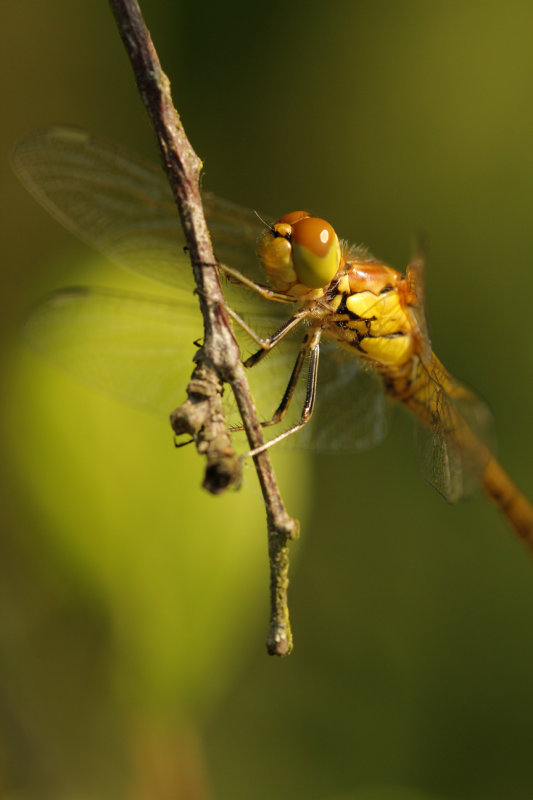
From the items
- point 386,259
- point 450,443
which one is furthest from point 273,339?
point 386,259

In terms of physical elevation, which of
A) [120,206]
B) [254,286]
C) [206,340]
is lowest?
[206,340]

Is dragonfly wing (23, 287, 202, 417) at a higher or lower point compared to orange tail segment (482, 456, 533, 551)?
higher

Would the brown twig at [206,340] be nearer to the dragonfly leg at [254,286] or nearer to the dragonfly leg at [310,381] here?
the dragonfly leg at [254,286]

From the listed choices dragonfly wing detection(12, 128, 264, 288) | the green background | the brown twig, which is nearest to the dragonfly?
dragonfly wing detection(12, 128, 264, 288)

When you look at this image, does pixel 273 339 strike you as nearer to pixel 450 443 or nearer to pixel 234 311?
pixel 234 311

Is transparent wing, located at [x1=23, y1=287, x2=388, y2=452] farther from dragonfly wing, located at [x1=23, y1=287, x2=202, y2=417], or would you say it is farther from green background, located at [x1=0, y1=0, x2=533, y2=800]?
green background, located at [x1=0, y1=0, x2=533, y2=800]

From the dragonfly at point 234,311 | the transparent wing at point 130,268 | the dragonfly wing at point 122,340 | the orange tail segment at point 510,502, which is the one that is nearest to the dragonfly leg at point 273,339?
the dragonfly at point 234,311

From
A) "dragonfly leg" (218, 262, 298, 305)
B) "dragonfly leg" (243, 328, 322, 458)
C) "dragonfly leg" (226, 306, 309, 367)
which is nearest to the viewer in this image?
"dragonfly leg" (218, 262, 298, 305)
